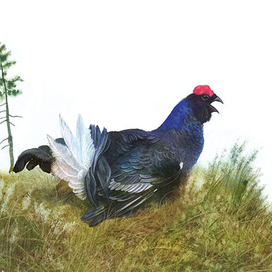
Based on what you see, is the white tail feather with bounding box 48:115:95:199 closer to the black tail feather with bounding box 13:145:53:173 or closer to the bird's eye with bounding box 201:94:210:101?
the black tail feather with bounding box 13:145:53:173

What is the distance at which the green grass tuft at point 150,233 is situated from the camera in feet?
10.2

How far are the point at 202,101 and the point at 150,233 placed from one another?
4.04ft

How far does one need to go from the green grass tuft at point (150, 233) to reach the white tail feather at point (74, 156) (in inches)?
11.5

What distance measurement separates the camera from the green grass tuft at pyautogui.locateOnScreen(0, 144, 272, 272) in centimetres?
312

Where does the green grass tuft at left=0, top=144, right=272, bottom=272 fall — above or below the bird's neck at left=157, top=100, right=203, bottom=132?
below

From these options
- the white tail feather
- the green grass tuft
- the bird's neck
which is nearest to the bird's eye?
the bird's neck

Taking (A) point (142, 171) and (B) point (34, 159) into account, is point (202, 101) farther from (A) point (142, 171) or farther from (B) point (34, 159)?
(B) point (34, 159)

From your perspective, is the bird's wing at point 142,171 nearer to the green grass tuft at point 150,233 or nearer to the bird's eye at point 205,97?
the green grass tuft at point 150,233

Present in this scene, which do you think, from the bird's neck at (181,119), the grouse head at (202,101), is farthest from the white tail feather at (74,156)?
the grouse head at (202,101)

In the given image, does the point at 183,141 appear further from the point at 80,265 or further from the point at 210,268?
the point at 80,265

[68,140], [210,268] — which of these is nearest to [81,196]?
[68,140]

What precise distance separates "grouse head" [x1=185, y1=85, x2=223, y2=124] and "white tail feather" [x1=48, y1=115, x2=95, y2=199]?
37.4 inches

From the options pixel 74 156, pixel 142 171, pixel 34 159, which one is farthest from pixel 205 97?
pixel 34 159

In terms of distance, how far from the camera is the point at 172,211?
3.38 metres
